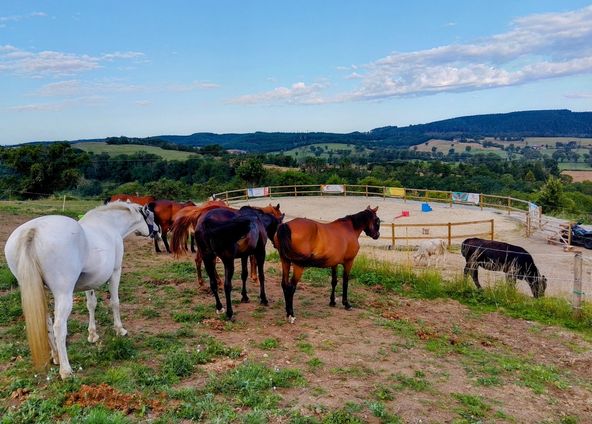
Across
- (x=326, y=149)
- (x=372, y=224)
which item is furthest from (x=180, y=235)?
(x=326, y=149)

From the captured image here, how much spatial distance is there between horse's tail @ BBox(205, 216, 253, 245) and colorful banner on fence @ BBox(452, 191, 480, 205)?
76.1 ft

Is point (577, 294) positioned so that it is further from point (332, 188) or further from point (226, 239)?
point (332, 188)

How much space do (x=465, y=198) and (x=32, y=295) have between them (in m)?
26.5

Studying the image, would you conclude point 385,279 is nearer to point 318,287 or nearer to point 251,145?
point 318,287

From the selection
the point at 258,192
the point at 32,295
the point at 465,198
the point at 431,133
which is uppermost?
the point at 431,133

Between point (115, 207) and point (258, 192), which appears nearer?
point (115, 207)

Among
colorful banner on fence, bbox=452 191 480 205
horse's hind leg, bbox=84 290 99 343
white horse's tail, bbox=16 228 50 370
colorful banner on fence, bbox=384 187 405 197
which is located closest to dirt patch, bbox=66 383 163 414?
white horse's tail, bbox=16 228 50 370

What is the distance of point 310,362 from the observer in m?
4.92

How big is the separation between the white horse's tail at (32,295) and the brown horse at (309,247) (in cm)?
321

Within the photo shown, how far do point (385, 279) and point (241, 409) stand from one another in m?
6.12

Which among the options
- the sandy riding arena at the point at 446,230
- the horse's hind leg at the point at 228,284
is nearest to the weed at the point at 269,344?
the horse's hind leg at the point at 228,284

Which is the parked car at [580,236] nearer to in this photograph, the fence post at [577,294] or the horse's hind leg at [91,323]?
the fence post at [577,294]

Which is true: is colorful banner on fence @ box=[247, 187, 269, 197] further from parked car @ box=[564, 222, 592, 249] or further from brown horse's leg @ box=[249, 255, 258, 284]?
brown horse's leg @ box=[249, 255, 258, 284]

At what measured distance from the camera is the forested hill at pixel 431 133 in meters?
141
